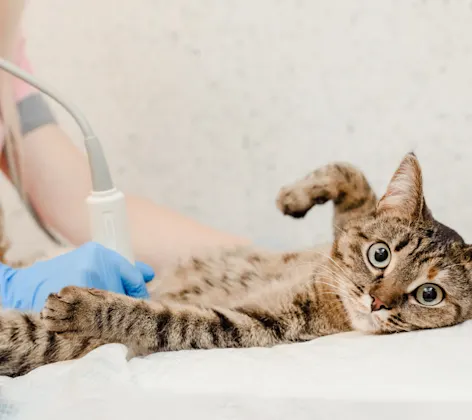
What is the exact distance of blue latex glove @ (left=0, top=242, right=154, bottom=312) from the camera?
0.81m

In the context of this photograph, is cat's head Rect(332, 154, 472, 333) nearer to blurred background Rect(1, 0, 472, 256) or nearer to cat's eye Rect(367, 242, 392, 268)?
cat's eye Rect(367, 242, 392, 268)

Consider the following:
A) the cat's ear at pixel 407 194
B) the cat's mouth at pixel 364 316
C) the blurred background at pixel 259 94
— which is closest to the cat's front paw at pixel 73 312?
the cat's mouth at pixel 364 316

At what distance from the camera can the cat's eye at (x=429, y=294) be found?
2.70 ft

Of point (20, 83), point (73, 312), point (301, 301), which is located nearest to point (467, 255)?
point (301, 301)

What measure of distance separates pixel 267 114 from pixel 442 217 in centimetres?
46

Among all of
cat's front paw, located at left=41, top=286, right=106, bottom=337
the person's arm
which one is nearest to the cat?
cat's front paw, located at left=41, top=286, right=106, bottom=337

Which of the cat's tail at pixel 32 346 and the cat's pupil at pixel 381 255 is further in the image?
the cat's pupil at pixel 381 255

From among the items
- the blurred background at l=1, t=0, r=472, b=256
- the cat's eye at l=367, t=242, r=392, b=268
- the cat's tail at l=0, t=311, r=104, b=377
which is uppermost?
the blurred background at l=1, t=0, r=472, b=256

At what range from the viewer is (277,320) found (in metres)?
0.85

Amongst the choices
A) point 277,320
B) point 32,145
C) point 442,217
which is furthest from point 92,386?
point 442,217

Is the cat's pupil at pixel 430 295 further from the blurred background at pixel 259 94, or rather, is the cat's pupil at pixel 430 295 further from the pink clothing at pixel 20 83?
the pink clothing at pixel 20 83

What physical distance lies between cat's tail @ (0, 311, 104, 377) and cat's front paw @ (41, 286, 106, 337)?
0.7 inches

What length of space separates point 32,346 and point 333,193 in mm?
587

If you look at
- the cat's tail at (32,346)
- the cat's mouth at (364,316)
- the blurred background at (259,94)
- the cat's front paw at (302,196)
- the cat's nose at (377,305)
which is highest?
the blurred background at (259,94)
